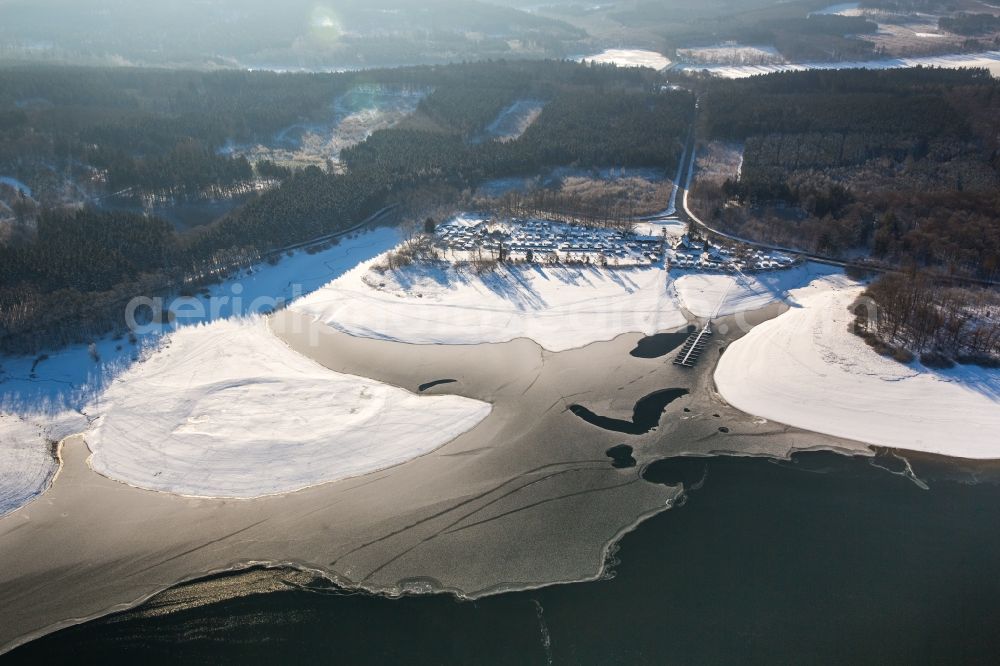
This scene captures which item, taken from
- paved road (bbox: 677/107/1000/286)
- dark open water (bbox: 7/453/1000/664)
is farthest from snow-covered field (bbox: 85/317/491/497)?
paved road (bbox: 677/107/1000/286)

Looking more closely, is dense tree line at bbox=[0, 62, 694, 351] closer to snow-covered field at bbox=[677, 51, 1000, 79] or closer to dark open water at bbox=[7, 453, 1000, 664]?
snow-covered field at bbox=[677, 51, 1000, 79]

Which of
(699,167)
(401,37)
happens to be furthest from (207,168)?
(401,37)

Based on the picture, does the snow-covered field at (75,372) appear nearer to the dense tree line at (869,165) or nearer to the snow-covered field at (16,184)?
the snow-covered field at (16,184)

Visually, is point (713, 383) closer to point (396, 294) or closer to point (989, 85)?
point (396, 294)

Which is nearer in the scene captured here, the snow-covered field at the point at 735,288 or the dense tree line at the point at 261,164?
the snow-covered field at the point at 735,288

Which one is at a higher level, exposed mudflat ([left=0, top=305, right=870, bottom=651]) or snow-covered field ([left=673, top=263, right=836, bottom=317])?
snow-covered field ([left=673, top=263, right=836, bottom=317])

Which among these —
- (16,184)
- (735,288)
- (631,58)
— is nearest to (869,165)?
(735,288)

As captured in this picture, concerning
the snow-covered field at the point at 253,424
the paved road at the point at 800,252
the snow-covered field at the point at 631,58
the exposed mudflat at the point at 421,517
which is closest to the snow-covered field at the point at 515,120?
the paved road at the point at 800,252
